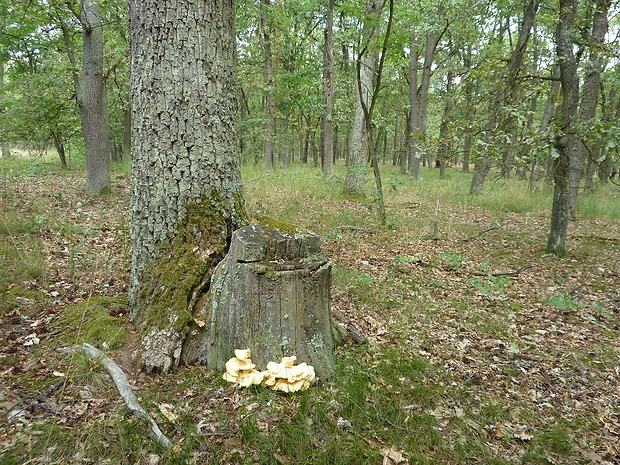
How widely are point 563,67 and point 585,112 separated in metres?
3.26

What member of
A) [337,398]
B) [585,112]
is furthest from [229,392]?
[585,112]

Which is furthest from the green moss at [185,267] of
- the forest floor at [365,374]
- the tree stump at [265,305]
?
the forest floor at [365,374]

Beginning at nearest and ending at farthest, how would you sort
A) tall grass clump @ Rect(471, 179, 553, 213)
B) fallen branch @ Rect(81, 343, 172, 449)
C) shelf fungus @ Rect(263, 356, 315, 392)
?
fallen branch @ Rect(81, 343, 172, 449)
shelf fungus @ Rect(263, 356, 315, 392)
tall grass clump @ Rect(471, 179, 553, 213)

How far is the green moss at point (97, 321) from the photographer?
274 centimetres

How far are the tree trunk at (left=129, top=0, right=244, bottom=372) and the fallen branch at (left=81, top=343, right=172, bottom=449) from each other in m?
0.27

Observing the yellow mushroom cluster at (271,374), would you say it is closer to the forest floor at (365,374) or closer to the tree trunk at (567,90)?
the forest floor at (365,374)

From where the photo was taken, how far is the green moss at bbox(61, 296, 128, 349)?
274 centimetres

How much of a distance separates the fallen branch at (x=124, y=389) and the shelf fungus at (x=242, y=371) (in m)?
0.59

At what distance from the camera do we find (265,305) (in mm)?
2619

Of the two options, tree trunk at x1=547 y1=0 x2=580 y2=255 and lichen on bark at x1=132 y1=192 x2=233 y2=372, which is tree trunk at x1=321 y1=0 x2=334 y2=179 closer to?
tree trunk at x1=547 y1=0 x2=580 y2=255

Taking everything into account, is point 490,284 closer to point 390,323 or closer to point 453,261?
point 453,261

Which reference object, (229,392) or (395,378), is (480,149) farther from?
(229,392)

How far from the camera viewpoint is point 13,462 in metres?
1.67

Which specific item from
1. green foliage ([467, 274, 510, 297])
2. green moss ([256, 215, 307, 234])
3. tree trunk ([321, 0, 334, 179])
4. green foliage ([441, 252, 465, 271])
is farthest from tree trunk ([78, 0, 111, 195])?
green foliage ([467, 274, 510, 297])
